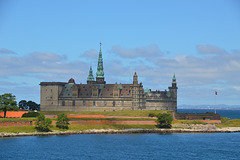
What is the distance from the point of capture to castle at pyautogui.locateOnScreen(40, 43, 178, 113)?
586ft

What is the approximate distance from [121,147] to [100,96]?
84964mm

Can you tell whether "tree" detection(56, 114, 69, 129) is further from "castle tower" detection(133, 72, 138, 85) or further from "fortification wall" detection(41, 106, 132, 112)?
"fortification wall" detection(41, 106, 132, 112)

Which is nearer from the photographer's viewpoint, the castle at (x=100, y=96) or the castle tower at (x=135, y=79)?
the castle tower at (x=135, y=79)

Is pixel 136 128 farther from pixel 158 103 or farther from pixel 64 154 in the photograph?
pixel 158 103

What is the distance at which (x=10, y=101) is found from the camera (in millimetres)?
134250

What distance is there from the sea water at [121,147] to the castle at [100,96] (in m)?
58.1

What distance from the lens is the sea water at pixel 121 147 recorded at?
288 ft

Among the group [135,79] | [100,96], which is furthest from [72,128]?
[100,96]

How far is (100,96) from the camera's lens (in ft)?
600

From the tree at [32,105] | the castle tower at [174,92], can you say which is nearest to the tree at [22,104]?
the tree at [32,105]

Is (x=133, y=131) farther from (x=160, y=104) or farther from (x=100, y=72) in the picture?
(x=100, y=72)

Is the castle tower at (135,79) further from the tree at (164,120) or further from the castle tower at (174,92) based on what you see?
the tree at (164,120)

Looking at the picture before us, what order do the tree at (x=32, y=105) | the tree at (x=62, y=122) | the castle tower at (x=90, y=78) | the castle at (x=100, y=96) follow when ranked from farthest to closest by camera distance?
the castle tower at (x=90, y=78) → the tree at (x=32, y=105) → the castle at (x=100, y=96) → the tree at (x=62, y=122)

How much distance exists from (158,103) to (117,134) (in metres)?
69.4
